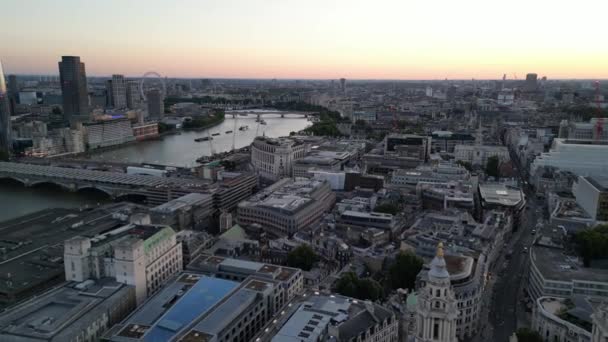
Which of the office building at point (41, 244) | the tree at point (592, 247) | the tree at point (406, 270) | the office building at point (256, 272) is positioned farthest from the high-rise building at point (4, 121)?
the tree at point (592, 247)

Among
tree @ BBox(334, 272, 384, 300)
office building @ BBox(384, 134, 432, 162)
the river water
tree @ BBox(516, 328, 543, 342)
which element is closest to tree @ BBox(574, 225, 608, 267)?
tree @ BBox(516, 328, 543, 342)

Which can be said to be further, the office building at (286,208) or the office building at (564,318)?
the office building at (286,208)

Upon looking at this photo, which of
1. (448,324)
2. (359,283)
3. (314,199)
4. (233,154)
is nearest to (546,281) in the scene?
(359,283)

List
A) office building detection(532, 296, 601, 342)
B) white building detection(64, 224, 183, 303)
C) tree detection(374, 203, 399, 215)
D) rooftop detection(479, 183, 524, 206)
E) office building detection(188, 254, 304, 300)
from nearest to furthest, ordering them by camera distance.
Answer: office building detection(532, 296, 601, 342), white building detection(64, 224, 183, 303), office building detection(188, 254, 304, 300), tree detection(374, 203, 399, 215), rooftop detection(479, 183, 524, 206)

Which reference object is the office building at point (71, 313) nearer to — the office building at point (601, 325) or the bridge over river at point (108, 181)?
the office building at point (601, 325)

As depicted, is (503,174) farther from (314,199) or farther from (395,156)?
(314,199)

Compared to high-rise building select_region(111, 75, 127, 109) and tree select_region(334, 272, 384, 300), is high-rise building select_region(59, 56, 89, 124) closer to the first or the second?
high-rise building select_region(111, 75, 127, 109)
